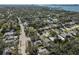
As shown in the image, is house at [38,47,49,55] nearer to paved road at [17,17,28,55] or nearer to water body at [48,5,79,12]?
paved road at [17,17,28,55]

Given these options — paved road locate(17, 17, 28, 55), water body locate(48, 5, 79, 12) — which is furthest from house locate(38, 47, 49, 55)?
water body locate(48, 5, 79, 12)

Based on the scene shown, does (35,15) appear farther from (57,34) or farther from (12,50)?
(12,50)

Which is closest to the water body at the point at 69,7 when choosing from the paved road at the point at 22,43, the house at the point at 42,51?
the paved road at the point at 22,43

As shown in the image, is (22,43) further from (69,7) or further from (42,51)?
(69,7)

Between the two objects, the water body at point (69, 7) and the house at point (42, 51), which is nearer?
the house at point (42, 51)

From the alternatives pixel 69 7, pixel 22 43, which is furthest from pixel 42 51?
pixel 69 7

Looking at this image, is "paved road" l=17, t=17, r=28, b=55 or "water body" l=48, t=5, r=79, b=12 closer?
"paved road" l=17, t=17, r=28, b=55

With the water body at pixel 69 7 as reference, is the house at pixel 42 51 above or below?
below

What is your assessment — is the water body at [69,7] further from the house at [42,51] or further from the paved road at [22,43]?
the house at [42,51]

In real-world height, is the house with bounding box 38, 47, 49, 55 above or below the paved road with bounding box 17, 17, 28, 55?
below
